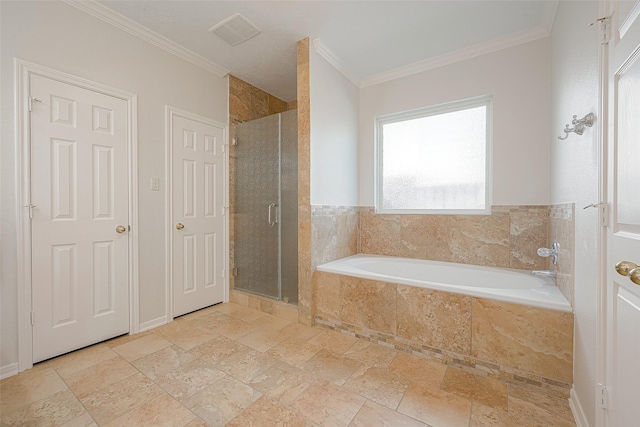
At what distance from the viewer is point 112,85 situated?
2051 mm

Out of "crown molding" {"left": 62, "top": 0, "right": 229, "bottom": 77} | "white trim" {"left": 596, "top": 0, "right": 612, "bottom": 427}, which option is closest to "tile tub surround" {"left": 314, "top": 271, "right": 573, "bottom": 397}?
"white trim" {"left": 596, "top": 0, "right": 612, "bottom": 427}

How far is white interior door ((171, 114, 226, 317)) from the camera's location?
250 centimetres

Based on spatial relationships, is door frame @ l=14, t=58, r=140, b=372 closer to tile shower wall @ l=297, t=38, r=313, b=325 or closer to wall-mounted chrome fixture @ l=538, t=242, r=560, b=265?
tile shower wall @ l=297, t=38, r=313, b=325

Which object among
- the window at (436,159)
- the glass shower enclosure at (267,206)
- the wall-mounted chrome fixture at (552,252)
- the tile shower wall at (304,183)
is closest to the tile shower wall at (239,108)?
the glass shower enclosure at (267,206)

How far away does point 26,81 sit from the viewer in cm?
165

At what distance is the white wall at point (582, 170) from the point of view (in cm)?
116

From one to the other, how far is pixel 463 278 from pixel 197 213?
2.65 meters

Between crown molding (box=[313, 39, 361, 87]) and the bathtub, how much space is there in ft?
6.48

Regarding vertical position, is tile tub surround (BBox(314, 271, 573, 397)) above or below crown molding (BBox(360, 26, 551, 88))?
below

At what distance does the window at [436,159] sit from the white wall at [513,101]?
4.0 inches

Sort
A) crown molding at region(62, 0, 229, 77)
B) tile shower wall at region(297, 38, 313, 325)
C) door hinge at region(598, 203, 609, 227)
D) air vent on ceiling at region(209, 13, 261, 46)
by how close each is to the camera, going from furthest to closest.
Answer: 1. tile shower wall at region(297, 38, 313, 325)
2. air vent on ceiling at region(209, 13, 261, 46)
3. crown molding at region(62, 0, 229, 77)
4. door hinge at region(598, 203, 609, 227)

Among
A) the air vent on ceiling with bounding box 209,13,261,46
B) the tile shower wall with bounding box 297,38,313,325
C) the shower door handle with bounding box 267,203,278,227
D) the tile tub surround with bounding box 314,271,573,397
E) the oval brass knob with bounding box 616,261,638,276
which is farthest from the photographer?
the shower door handle with bounding box 267,203,278,227

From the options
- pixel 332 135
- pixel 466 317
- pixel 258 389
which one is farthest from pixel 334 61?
pixel 258 389

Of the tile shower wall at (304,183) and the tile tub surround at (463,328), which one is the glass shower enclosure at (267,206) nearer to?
the tile shower wall at (304,183)
